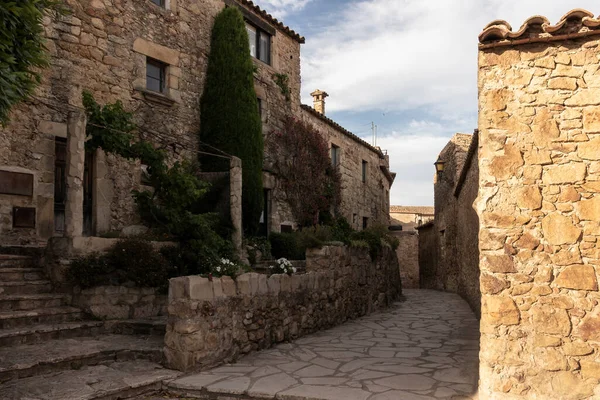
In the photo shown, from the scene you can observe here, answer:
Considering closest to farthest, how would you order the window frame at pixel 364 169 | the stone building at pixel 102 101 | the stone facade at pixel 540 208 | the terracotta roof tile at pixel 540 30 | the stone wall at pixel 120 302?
the stone facade at pixel 540 208
the terracotta roof tile at pixel 540 30
the stone wall at pixel 120 302
the stone building at pixel 102 101
the window frame at pixel 364 169

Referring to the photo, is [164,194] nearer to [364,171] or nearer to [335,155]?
[335,155]

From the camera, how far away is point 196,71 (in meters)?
12.3

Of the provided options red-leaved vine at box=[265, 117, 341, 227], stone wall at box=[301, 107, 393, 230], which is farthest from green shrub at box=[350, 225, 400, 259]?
stone wall at box=[301, 107, 393, 230]

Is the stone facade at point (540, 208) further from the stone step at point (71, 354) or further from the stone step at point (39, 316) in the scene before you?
the stone step at point (39, 316)

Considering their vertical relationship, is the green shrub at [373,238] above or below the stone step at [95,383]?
above

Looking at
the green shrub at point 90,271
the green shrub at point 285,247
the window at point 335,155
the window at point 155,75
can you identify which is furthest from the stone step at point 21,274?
the window at point 335,155

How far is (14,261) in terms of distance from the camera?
7617mm

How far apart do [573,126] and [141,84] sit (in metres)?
8.78

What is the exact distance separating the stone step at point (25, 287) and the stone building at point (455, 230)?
23.1ft

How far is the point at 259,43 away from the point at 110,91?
18.4 feet

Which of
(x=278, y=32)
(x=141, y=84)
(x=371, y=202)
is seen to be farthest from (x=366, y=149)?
(x=141, y=84)

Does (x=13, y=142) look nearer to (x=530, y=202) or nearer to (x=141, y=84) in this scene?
(x=141, y=84)

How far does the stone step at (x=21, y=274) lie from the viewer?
720cm

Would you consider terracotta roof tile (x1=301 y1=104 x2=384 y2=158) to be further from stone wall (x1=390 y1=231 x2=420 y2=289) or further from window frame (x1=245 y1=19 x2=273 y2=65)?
stone wall (x1=390 y1=231 x2=420 y2=289)
